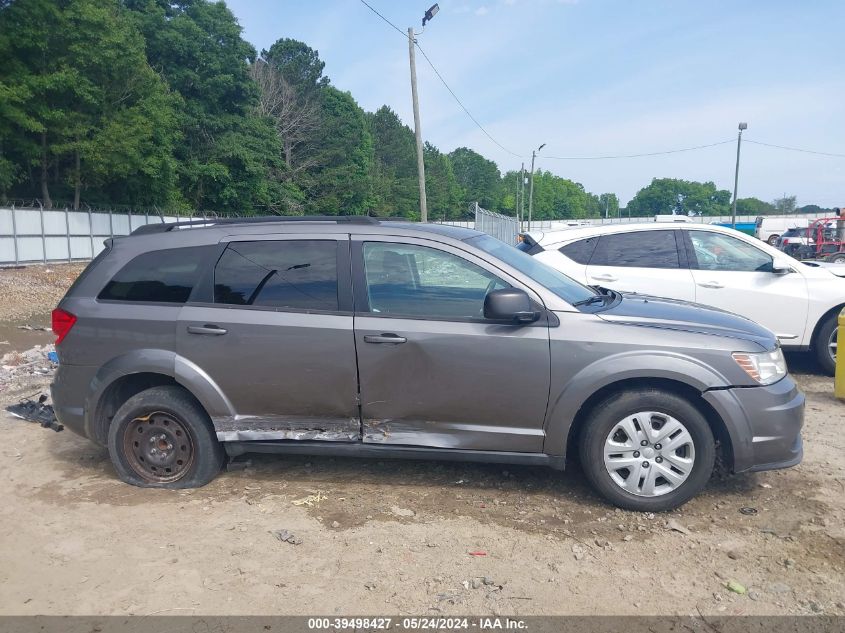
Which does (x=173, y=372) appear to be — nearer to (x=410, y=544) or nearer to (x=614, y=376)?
(x=410, y=544)

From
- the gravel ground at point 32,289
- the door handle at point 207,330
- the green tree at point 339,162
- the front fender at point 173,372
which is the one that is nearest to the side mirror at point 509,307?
the door handle at point 207,330

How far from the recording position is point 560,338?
153 inches

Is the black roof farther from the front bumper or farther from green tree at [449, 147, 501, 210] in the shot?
green tree at [449, 147, 501, 210]

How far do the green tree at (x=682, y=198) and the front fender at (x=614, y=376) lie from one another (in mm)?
129826

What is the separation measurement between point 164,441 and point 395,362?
1797 mm

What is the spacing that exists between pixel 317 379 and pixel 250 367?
467 millimetres

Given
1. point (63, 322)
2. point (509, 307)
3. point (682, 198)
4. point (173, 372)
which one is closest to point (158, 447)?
point (173, 372)

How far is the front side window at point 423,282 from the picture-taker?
13.4ft

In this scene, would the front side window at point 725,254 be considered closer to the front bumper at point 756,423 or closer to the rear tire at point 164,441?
the front bumper at point 756,423

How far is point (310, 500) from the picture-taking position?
4.24m

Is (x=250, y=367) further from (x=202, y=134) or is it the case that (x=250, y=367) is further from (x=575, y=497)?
(x=202, y=134)

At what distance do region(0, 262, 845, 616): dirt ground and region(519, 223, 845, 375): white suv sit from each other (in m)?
2.39

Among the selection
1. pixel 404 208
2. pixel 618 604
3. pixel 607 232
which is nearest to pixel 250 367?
pixel 618 604

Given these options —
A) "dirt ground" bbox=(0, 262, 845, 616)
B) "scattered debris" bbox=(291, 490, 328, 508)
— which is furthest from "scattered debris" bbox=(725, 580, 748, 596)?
"scattered debris" bbox=(291, 490, 328, 508)
